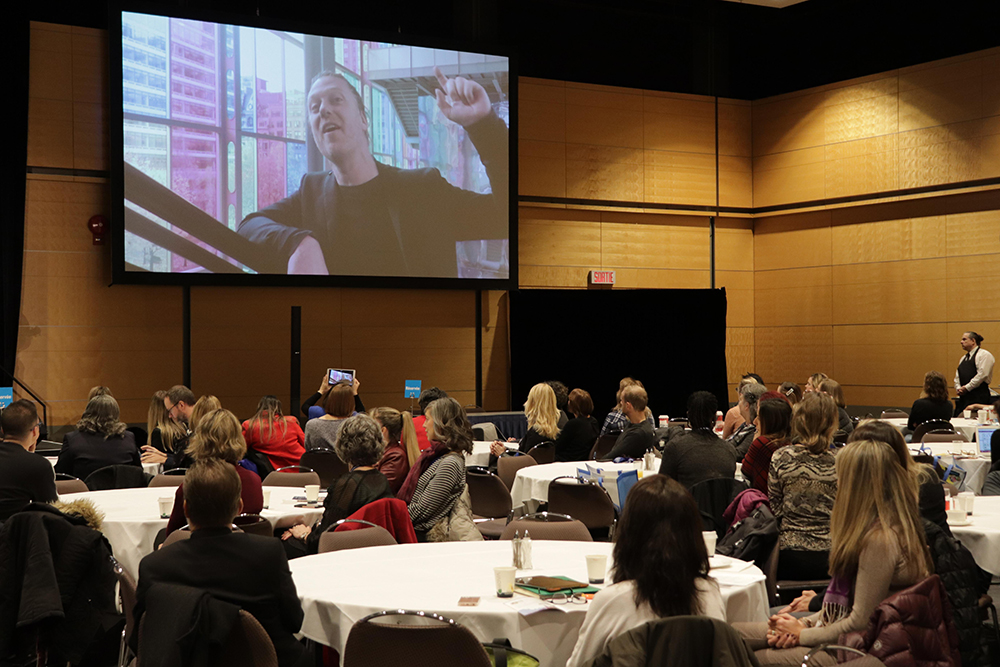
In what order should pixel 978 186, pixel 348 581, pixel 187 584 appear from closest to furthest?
pixel 187 584
pixel 348 581
pixel 978 186

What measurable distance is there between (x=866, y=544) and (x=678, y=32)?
14.5 m

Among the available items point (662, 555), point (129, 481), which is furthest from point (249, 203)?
point (662, 555)

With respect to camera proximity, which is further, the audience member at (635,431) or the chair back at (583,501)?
the audience member at (635,431)

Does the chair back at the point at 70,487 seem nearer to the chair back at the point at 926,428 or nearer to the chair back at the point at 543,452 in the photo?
the chair back at the point at 543,452

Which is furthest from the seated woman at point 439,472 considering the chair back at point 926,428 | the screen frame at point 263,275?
the screen frame at point 263,275

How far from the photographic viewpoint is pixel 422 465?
201 inches

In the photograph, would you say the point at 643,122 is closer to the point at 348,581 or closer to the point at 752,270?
the point at 752,270

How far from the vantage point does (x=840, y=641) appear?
310 centimetres

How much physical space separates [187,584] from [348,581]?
81 centimetres

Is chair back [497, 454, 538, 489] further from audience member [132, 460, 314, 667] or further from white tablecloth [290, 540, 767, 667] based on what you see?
audience member [132, 460, 314, 667]

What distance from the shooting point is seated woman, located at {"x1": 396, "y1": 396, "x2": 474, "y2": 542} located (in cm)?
497

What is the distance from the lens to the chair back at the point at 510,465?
7641mm

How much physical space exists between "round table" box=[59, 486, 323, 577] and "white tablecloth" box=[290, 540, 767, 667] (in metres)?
1.40

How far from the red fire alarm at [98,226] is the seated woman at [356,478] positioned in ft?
28.7
